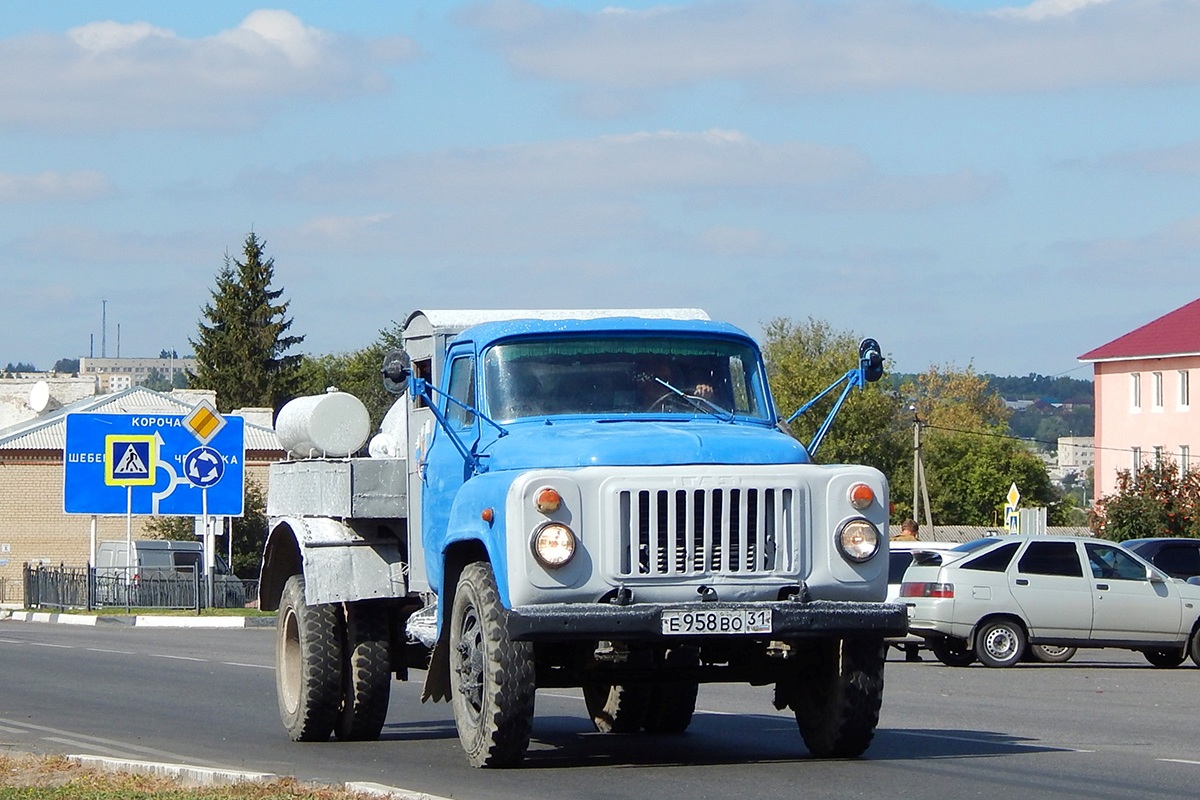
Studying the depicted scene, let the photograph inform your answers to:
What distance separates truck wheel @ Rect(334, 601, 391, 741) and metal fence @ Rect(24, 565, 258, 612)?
27265 mm

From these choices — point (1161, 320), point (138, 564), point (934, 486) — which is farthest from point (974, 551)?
point (934, 486)

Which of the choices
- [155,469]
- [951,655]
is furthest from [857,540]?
[155,469]

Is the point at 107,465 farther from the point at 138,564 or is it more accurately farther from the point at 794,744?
the point at 794,744

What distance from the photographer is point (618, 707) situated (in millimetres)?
13344

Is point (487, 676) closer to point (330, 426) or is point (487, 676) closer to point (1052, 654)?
point (330, 426)

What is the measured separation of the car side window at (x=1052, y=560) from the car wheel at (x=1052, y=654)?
1.42m

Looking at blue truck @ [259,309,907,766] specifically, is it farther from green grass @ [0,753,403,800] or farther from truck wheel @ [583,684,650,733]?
truck wheel @ [583,684,650,733]

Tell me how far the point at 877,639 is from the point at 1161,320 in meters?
83.5

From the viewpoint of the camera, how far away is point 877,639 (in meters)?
10.2

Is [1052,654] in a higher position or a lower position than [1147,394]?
lower

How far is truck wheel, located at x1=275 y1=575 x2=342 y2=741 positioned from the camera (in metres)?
12.5

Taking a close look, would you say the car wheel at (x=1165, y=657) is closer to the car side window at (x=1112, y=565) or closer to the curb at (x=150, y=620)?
the car side window at (x=1112, y=565)

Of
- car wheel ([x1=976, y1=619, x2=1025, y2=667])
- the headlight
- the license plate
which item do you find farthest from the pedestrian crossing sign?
the license plate

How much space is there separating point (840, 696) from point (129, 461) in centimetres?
3568
